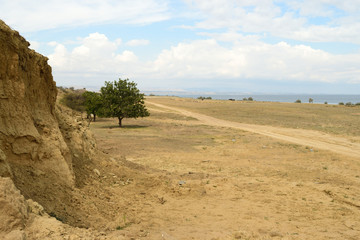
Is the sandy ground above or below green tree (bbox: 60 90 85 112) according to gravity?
below

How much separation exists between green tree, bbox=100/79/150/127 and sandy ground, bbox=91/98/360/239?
12714 millimetres

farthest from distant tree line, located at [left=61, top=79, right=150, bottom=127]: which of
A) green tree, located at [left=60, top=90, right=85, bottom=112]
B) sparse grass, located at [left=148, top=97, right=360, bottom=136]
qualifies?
sparse grass, located at [left=148, top=97, right=360, bottom=136]

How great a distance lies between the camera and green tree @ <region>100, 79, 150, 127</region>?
113 ft

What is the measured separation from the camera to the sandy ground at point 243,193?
8.06 m

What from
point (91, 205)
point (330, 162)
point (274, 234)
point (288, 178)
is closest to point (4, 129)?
point (91, 205)

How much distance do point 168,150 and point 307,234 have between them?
13.5 m

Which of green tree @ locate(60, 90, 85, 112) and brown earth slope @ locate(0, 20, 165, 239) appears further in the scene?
green tree @ locate(60, 90, 85, 112)

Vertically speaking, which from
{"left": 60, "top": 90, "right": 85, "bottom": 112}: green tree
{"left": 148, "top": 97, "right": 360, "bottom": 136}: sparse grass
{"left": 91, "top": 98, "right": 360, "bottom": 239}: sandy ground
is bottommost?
{"left": 91, "top": 98, "right": 360, "bottom": 239}: sandy ground

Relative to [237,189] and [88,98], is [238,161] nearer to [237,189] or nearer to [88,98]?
[237,189]

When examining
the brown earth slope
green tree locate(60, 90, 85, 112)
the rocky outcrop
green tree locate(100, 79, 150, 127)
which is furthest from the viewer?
green tree locate(60, 90, 85, 112)

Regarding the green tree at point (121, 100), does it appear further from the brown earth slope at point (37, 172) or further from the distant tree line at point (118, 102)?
the brown earth slope at point (37, 172)

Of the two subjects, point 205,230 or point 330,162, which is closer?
point 205,230

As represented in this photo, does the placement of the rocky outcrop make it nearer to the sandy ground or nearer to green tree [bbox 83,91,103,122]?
the sandy ground

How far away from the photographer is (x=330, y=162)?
720 inches
